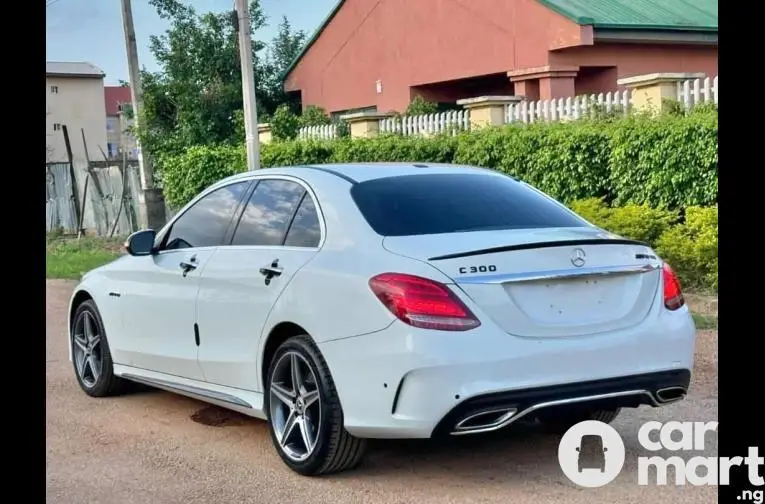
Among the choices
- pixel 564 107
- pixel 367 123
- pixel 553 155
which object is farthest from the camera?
pixel 367 123

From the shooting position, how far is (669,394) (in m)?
5.16

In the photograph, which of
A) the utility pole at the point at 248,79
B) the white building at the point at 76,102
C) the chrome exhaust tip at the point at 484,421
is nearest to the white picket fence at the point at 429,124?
the utility pole at the point at 248,79

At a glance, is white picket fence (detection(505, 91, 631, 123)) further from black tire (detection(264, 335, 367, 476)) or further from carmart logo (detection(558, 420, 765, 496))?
black tire (detection(264, 335, 367, 476))

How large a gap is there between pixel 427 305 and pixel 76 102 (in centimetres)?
5272

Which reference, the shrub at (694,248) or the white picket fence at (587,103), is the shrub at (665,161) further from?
the white picket fence at (587,103)

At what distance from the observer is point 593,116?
14.0 metres

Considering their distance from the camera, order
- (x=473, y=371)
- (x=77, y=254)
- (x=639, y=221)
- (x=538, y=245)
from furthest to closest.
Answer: (x=77, y=254) → (x=639, y=221) → (x=538, y=245) → (x=473, y=371)

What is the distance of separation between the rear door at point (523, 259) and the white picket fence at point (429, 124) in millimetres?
10251

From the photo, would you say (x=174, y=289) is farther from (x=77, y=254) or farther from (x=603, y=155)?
(x=77, y=254)

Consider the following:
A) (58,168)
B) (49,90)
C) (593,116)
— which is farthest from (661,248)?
(49,90)

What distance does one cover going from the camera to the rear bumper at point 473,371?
15.4ft

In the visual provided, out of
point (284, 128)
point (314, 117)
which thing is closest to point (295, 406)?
point (284, 128)

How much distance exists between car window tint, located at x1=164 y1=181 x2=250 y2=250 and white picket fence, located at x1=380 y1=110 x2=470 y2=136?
9277mm
